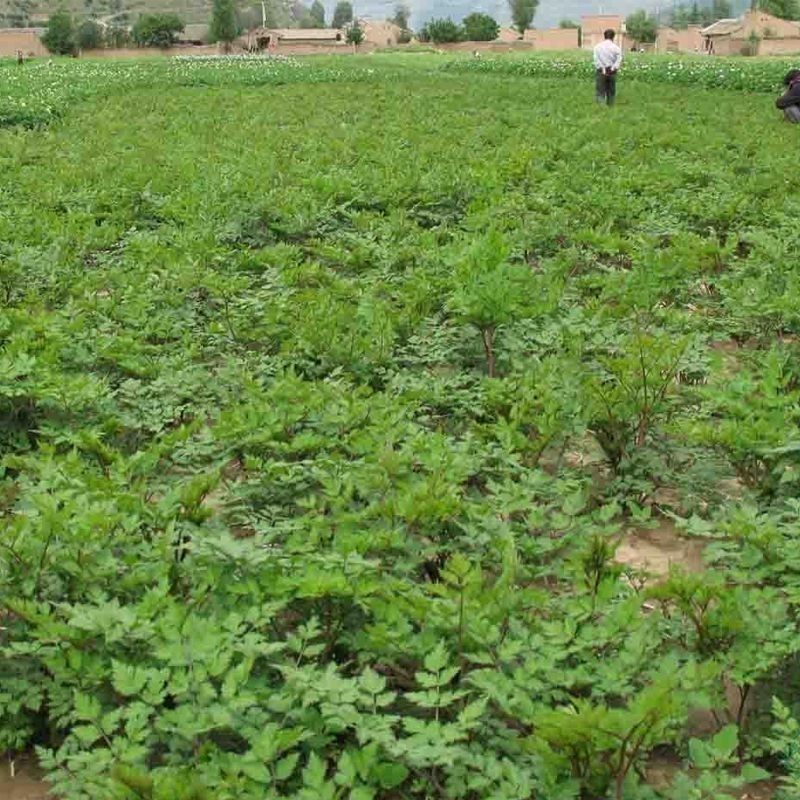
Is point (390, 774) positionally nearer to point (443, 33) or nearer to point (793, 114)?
point (793, 114)

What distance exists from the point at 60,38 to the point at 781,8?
83.1 metres

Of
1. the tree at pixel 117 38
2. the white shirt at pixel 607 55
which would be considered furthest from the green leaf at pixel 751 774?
the tree at pixel 117 38

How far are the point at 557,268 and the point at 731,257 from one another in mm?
2015

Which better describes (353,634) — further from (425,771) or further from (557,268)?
(557,268)

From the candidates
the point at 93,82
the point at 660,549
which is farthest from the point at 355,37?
the point at 660,549

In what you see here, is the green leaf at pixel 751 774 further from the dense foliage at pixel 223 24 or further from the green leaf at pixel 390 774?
the dense foliage at pixel 223 24

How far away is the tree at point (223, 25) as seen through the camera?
10094cm

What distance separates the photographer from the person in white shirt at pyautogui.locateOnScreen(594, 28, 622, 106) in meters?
21.0

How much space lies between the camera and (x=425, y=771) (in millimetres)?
2838

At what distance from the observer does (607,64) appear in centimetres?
2144

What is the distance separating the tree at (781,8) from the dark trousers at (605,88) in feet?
357

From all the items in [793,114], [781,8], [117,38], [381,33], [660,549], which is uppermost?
[781,8]

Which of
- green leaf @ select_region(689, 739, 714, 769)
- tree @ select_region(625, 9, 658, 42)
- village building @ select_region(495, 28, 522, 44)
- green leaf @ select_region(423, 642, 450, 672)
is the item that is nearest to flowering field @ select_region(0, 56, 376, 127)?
green leaf @ select_region(423, 642, 450, 672)

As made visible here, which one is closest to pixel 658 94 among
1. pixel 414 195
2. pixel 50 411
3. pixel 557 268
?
pixel 414 195
